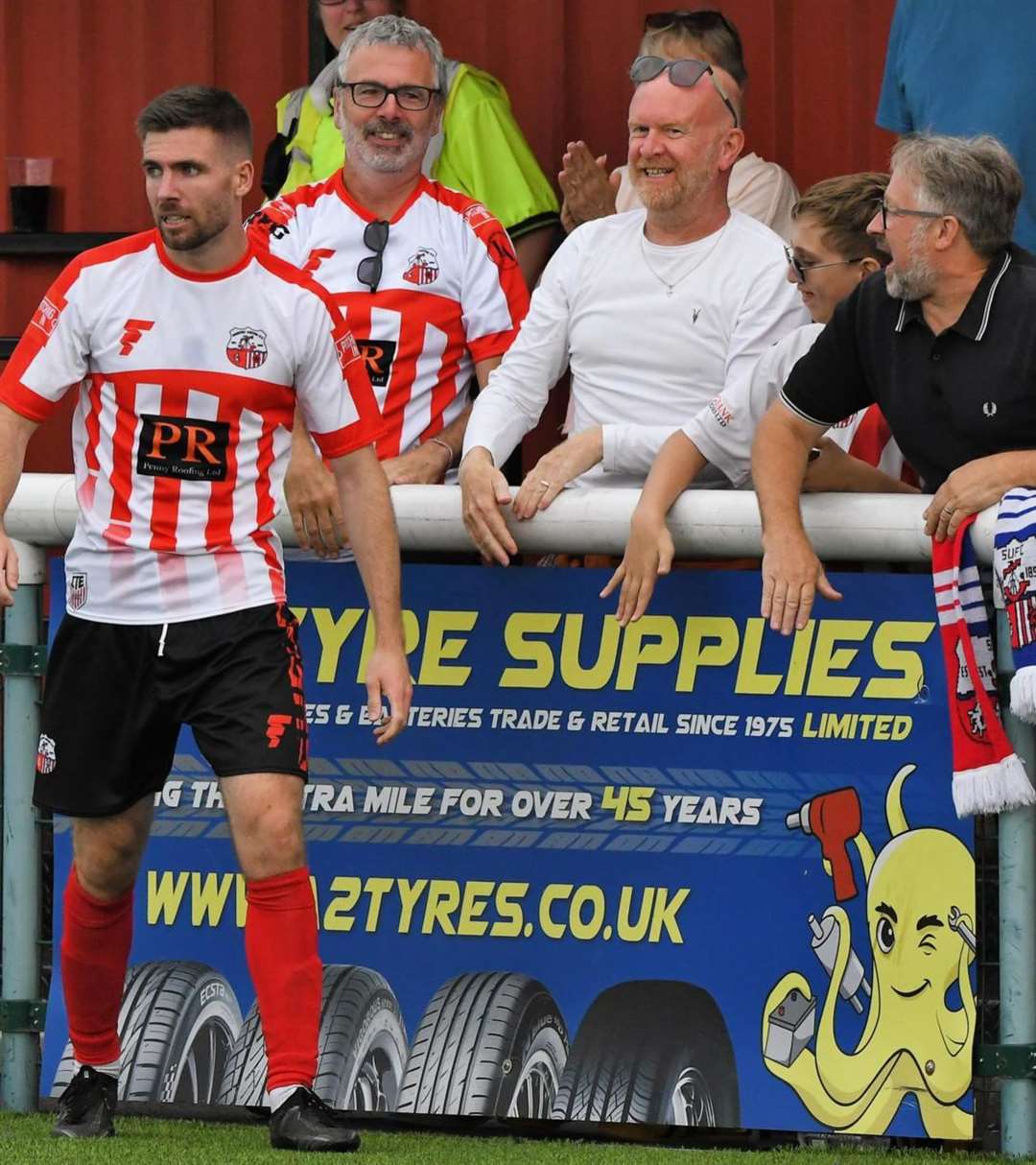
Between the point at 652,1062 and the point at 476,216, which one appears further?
the point at 476,216

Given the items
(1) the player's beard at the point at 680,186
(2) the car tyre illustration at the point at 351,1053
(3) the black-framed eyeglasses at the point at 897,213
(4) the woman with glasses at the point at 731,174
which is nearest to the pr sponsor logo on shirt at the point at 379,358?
(1) the player's beard at the point at 680,186

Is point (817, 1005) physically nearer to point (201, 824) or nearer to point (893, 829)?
point (893, 829)

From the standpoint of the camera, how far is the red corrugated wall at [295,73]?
5875 millimetres

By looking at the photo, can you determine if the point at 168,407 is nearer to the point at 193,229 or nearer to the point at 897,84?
the point at 193,229

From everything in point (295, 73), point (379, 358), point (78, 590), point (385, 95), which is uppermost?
point (295, 73)

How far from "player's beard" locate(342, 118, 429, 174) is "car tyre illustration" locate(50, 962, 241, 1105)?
6.20 ft

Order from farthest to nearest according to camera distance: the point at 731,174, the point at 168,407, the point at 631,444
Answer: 1. the point at 731,174
2. the point at 631,444
3. the point at 168,407

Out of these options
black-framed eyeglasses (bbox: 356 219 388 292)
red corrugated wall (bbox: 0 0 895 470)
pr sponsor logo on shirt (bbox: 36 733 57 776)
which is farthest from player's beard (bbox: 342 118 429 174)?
pr sponsor logo on shirt (bbox: 36 733 57 776)

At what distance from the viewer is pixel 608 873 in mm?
3992

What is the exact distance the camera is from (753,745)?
3.92 meters

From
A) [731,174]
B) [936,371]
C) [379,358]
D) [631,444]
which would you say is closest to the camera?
[936,371]

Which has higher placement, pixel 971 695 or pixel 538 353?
pixel 538 353

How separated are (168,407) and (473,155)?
6.25ft

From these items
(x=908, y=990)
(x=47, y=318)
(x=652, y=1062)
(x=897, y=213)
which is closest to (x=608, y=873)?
(x=652, y=1062)
